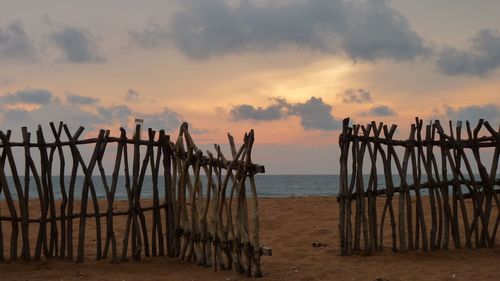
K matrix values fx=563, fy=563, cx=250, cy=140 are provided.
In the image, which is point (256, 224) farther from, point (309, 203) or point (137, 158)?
point (309, 203)

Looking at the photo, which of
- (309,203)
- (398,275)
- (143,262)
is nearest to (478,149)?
(398,275)

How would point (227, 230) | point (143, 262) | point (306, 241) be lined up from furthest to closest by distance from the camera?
point (306, 241), point (143, 262), point (227, 230)

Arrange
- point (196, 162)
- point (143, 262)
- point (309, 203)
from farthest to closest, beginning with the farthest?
point (309, 203)
point (143, 262)
point (196, 162)

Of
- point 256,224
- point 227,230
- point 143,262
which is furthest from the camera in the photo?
point 143,262

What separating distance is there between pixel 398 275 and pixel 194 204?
258 cm

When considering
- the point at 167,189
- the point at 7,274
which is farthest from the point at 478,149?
the point at 7,274

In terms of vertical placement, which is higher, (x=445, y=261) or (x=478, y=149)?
(x=478, y=149)

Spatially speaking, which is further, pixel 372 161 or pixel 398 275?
pixel 372 161

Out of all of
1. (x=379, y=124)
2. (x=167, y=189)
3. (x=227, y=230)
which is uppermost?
(x=379, y=124)

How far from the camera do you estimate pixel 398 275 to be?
20.7 ft

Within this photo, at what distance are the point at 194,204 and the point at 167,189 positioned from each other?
69 cm

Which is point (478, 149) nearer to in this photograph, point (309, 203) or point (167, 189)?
point (167, 189)

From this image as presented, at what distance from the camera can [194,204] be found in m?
7.06

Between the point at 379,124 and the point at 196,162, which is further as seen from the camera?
the point at 379,124
